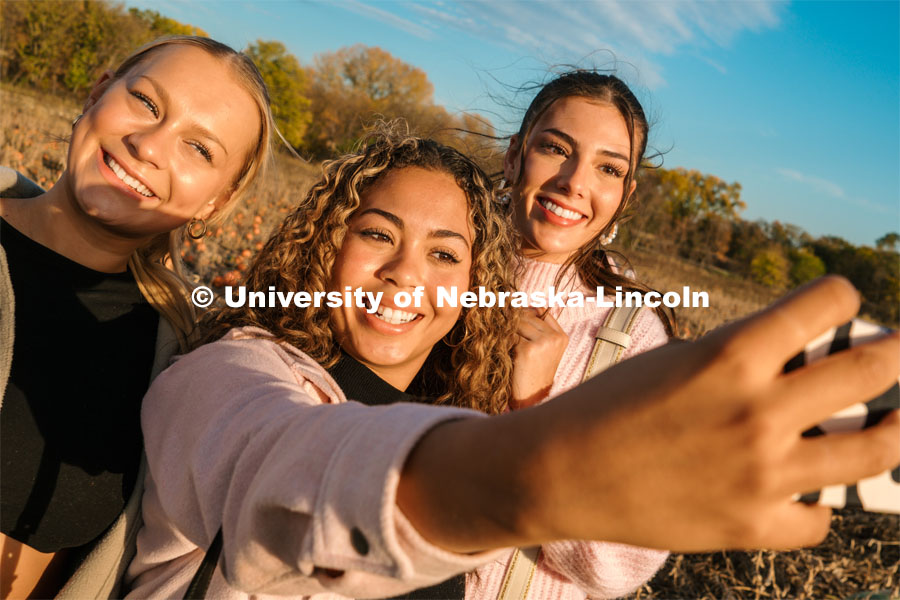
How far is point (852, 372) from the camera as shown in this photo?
54 cm

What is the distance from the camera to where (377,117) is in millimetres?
2182

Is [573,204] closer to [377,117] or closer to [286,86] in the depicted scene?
[377,117]

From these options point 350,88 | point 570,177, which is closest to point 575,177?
point 570,177

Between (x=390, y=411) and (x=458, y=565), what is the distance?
185mm

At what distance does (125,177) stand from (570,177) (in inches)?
62.0

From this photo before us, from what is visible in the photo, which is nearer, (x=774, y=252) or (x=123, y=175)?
(x=123, y=175)

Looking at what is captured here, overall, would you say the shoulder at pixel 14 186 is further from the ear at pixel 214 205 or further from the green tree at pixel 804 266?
the green tree at pixel 804 266

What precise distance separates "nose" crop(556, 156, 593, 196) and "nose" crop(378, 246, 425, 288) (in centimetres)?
98

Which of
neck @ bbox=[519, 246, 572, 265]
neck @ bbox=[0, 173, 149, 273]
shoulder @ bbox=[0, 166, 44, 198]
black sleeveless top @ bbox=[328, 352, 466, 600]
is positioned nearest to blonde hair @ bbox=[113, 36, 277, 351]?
neck @ bbox=[0, 173, 149, 273]

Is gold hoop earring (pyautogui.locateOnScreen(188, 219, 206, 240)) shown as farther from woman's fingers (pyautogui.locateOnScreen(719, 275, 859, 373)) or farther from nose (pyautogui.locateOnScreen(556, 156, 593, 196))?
woman's fingers (pyautogui.locateOnScreen(719, 275, 859, 373))

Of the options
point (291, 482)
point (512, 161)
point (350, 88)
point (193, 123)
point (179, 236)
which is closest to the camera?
point (291, 482)

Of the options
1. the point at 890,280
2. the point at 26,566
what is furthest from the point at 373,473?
the point at 890,280

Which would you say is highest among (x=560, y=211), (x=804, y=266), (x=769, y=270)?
(x=804, y=266)

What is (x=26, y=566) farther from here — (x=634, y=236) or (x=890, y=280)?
(x=890, y=280)
